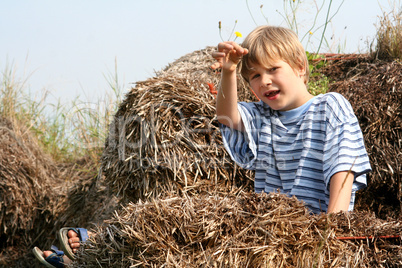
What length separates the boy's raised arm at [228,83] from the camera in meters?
2.15

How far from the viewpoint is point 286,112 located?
2.53 meters

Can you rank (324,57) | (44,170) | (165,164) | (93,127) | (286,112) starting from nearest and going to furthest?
(286,112), (165,164), (324,57), (44,170), (93,127)

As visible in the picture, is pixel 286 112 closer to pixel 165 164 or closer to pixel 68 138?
pixel 165 164

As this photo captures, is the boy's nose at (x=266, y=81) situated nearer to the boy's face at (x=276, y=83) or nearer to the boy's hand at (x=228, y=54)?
the boy's face at (x=276, y=83)

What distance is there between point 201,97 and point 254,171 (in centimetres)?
55

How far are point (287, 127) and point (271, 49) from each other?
420 mm

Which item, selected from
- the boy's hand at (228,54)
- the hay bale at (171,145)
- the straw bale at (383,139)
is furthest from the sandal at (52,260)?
the straw bale at (383,139)

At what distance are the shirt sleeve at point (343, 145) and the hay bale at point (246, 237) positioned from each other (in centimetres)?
44

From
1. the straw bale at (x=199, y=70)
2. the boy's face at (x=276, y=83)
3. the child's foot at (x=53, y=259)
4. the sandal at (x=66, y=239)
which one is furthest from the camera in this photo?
the straw bale at (x=199, y=70)

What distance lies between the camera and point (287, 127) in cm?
251

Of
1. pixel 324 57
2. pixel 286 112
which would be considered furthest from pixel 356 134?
pixel 324 57

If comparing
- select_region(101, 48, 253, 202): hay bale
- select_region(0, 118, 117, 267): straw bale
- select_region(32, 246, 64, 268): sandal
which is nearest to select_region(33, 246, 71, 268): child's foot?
select_region(32, 246, 64, 268): sandal

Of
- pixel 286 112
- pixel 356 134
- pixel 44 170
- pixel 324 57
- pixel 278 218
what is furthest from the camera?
pixel 44 170

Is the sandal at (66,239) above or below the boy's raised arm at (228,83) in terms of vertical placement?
below
